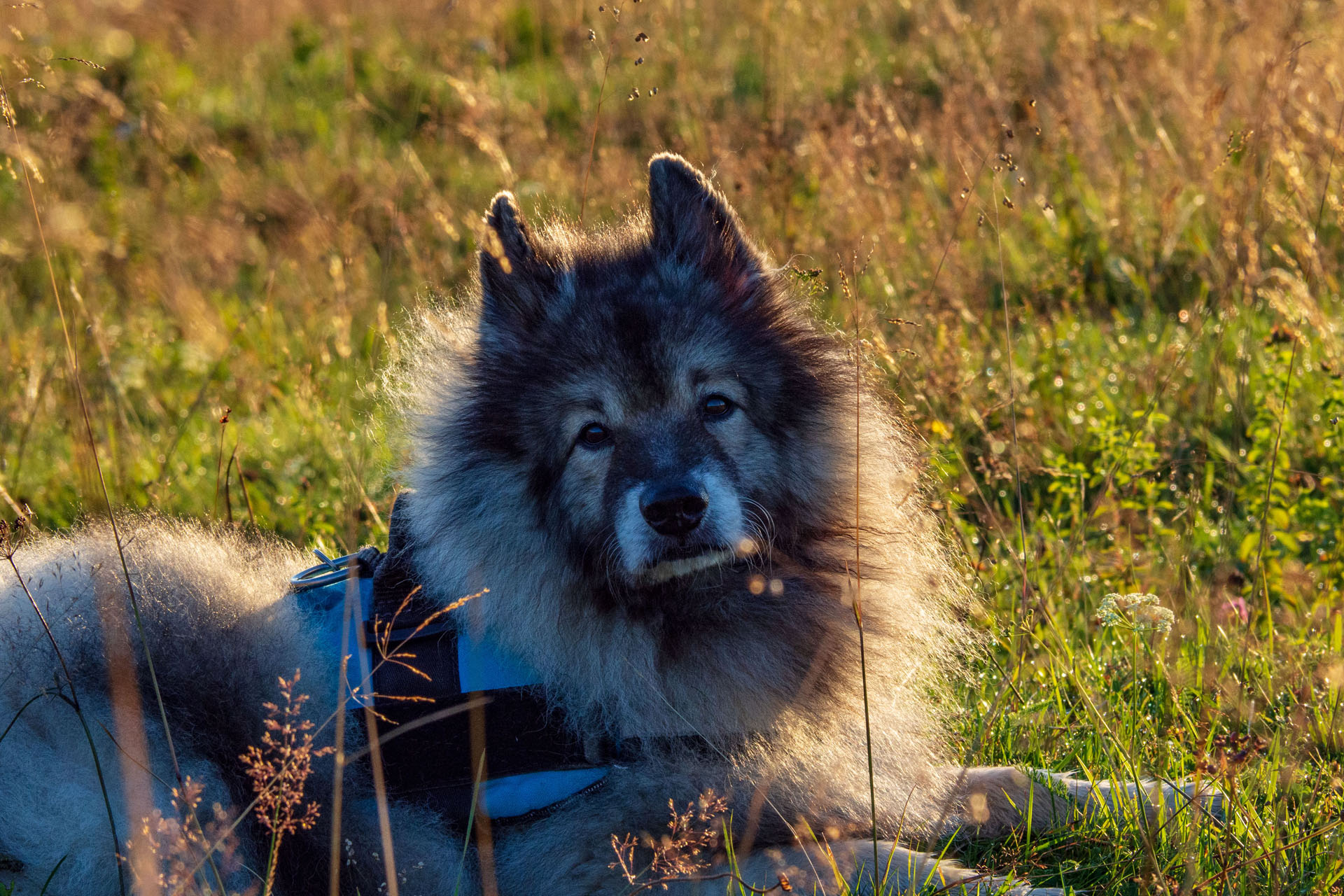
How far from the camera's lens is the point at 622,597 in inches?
124

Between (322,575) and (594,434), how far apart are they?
35.9 inches

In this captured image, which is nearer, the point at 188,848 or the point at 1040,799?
the point at 188,848

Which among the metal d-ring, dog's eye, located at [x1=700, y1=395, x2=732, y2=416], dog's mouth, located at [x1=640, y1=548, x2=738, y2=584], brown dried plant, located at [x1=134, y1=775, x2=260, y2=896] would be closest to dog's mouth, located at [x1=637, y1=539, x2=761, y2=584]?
dog's mouth, located at [x1=640, y1=548, x2=738, y2=584]

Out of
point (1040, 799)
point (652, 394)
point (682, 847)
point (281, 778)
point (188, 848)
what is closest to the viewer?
point (281, 778)

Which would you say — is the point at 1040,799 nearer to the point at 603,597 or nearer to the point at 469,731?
the point at 603,597

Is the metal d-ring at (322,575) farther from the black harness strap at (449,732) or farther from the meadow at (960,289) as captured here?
the meadow at (960,289)

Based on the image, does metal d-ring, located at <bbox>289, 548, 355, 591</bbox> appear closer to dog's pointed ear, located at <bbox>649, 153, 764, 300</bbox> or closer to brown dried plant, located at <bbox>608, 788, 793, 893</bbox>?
brown dried plant, located at <bbox>608, 788, 793, 893</bbox>

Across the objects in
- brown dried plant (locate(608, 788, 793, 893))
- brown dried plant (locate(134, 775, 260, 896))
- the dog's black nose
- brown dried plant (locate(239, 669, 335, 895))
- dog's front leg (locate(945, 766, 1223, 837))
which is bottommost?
dog's front leg (locate(945, 766, 1223, 837))

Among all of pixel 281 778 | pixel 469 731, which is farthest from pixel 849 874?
pixel 281 778

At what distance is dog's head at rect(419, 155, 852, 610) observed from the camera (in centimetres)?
307

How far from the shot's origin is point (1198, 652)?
382 cm

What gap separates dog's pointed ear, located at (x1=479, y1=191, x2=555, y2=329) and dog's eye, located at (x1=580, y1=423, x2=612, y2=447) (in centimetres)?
39

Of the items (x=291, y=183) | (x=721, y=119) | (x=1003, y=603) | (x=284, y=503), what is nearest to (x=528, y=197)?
(x=721, y=119)

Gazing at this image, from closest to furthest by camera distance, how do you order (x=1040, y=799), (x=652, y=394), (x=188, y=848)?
1. (x=188, y=848)
2. (x=652, y=394)
3. (x=1040, y=799)
